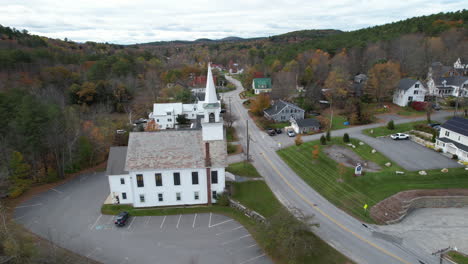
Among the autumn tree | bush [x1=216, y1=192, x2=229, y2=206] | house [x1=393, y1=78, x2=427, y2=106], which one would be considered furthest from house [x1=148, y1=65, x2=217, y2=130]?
house [x1=393, y1=78, x2=427, y2=106]

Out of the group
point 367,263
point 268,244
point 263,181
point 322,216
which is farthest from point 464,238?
point 263,181

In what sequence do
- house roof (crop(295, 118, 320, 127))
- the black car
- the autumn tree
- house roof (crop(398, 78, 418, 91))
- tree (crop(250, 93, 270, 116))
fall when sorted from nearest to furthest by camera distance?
the black car < house roof (crop(295, 118, 320, 127)) < house roof (crop(398, 78, 418, 91)) < the autumn tree < tree (crop(250, 93, 270, 116))

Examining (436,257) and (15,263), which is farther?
(436,257)

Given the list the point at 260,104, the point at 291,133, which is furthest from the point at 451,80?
the point at 260,104

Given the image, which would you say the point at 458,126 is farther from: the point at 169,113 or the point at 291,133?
the point at 169,113

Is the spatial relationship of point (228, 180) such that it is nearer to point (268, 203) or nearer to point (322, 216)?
point (268, 203)

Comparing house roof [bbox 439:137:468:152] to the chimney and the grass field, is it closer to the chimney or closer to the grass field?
the grass field
